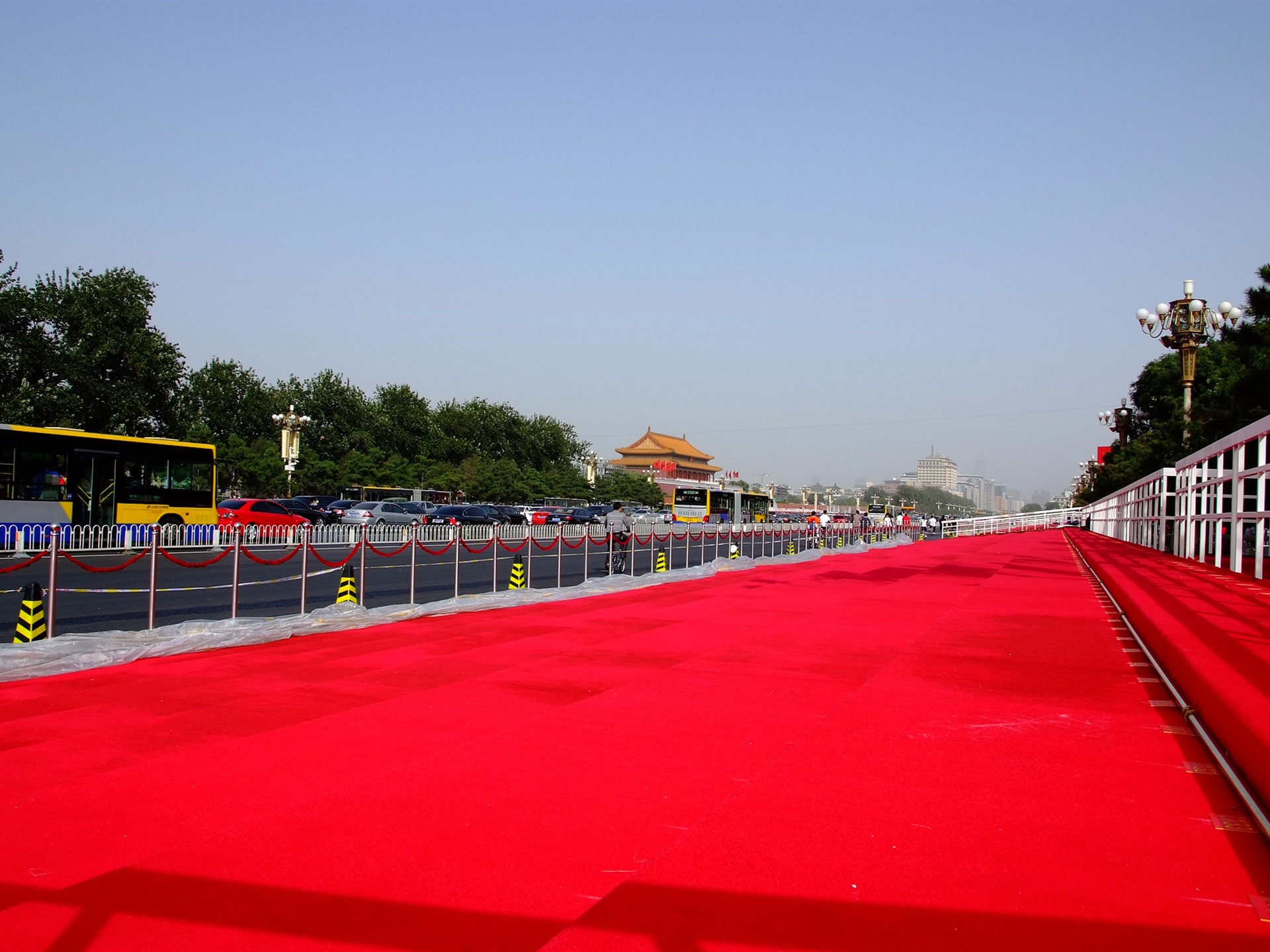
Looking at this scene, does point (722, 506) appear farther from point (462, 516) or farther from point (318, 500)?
point (318, 500)

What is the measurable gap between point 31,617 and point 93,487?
16787mm

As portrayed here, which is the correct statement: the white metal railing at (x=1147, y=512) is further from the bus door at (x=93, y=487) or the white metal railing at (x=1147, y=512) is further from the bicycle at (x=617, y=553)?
the bus door at (x=93, y=487)

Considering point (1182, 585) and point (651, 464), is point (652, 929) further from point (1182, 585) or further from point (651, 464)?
point (651, 464)

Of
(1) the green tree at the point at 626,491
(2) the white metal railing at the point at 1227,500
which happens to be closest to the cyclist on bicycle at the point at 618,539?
(2) the white metal railing at the point at 1227,500

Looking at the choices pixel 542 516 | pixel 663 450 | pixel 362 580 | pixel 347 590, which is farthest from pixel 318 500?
pixel 663 450

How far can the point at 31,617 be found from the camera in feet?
27.8

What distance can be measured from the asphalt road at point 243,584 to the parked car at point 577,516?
872 inches

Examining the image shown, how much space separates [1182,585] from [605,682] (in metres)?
7.63

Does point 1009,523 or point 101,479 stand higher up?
point 101,479

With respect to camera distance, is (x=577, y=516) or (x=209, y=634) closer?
(x=209, y=634)

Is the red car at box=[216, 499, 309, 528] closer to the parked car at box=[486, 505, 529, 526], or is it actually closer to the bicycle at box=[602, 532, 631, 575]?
the bicycle at box=[602, 532, 631, 575]

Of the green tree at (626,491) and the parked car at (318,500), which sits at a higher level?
the green tree at (626,491)

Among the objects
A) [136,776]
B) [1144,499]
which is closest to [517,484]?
[1144,499]

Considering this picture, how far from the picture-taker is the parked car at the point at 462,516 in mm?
40688
